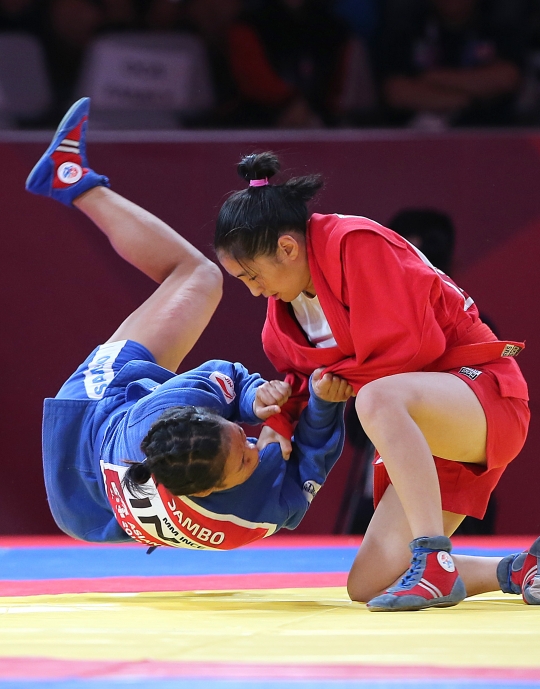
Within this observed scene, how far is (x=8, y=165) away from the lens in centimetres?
365

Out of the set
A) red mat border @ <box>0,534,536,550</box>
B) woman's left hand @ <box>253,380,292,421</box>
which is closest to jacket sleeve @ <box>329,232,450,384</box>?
woman's left hand @ <box>253,380,292,421</box>

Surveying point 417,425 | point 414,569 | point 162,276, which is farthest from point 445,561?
point 162,276

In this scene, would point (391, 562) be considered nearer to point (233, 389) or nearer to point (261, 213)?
point (233, 389)

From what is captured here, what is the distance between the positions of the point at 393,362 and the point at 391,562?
1.65ft

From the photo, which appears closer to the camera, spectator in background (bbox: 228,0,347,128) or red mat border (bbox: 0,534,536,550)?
red mat border (bbox: 0,534,536,550)

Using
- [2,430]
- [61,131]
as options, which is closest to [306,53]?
[61,131]

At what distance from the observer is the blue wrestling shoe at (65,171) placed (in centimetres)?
285

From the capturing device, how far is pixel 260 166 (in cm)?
207

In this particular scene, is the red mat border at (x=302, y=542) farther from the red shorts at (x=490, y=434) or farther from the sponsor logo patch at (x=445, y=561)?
the sponsor logo patch at (x=445, y=561)

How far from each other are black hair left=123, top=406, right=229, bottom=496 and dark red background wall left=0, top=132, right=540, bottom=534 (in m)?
1.79

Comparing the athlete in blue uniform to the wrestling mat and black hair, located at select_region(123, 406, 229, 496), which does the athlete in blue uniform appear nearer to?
black hair, located at select_region(123, 406, 229, 496)

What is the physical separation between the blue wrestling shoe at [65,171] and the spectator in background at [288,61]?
5.57 ft

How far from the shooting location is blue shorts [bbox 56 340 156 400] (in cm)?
235

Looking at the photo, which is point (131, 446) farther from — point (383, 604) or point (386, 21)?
point (386, 21)
